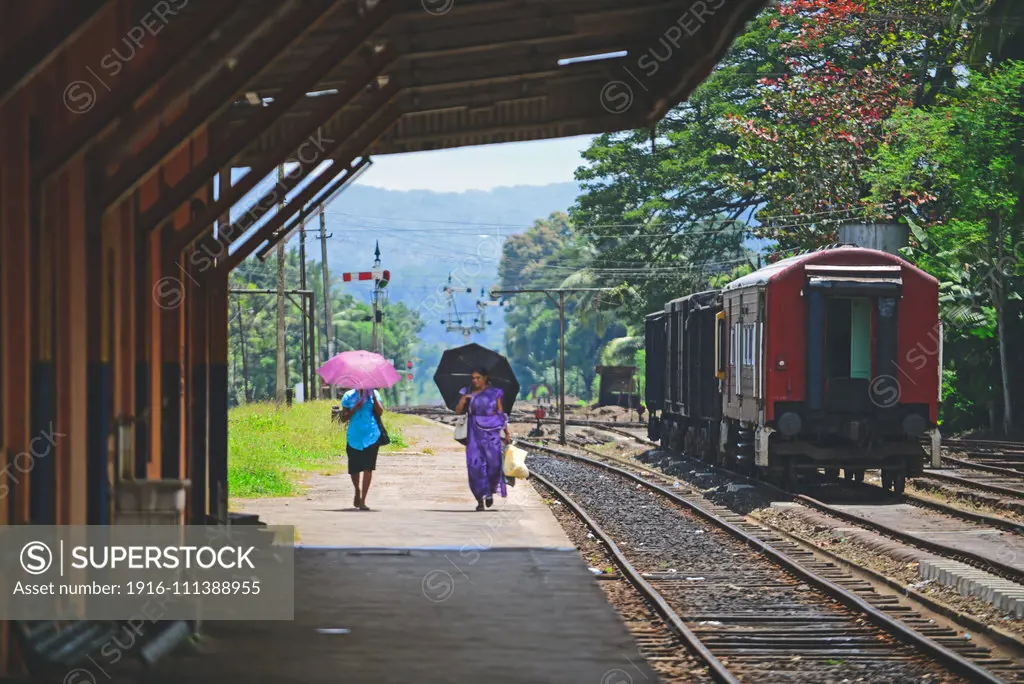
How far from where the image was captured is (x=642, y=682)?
8.73m

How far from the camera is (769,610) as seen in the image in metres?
12.1

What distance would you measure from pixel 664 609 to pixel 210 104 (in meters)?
5.16

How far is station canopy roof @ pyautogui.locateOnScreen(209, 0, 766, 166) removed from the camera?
11.9 metres

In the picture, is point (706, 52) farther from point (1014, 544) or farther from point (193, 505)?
point (1014, 544)

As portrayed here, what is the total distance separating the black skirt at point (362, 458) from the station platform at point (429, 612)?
547mm

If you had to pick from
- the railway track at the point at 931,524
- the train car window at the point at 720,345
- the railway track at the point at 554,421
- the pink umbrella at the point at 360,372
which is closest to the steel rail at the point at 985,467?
the railway track at the point at 931,524

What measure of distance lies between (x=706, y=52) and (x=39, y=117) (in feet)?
20.2

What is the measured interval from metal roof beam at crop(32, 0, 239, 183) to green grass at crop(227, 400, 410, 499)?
9.14m

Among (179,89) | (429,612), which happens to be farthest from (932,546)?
(179,89)

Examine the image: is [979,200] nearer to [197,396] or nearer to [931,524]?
[931,524]

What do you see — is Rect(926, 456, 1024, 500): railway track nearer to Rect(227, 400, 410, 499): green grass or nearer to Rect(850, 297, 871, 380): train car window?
Rect(850, 297, 871, 380): train car window

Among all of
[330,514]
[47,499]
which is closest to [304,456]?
[330,514]

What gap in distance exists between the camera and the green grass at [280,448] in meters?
21.1

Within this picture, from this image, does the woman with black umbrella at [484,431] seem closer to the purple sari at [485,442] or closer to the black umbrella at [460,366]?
the purple sari at [485,442]
